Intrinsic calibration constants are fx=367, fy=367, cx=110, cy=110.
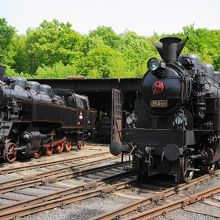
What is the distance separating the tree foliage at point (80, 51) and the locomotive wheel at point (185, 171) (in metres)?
34.1

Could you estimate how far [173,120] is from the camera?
29.0ft

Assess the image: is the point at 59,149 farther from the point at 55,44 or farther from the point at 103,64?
the point at 55,44

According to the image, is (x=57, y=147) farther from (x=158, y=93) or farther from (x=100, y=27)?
(x=100, y=27)

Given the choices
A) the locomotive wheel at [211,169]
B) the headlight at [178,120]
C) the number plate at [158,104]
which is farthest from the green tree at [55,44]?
the headlight at [178,120]

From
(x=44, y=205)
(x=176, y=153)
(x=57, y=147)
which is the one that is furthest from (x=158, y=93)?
(x=57, y=147)

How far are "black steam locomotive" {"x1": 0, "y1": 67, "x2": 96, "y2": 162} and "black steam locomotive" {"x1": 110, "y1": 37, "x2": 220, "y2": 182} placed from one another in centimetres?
535

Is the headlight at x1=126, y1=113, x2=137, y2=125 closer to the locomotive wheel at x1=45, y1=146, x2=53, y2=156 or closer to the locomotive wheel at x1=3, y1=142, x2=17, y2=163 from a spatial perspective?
the locomotive wheel at x1=3, y1=142, x2=17, y2=163

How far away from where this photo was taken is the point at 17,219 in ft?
19.2

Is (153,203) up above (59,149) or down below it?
below

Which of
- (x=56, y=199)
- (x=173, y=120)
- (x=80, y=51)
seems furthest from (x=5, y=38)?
(x=56, y=199)

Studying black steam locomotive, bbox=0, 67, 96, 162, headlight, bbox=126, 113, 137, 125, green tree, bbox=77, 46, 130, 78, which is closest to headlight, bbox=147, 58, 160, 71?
headlight, bbox=126, 113, 137, 125

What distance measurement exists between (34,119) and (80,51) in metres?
41.4

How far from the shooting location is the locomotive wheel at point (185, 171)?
27.3ft

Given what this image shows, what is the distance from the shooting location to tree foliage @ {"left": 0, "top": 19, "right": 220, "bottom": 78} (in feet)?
145
